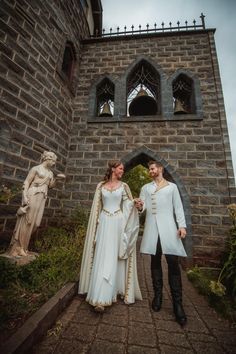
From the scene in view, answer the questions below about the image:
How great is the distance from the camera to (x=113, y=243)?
2809 millimetres

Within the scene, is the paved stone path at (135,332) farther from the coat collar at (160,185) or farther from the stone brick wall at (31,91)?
the stone brick wall at (31,91)

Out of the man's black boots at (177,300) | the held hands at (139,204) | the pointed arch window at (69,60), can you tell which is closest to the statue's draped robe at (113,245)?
the held hands at (139,204)

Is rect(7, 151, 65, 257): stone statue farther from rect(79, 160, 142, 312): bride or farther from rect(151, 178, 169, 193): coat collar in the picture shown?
rect(151, 178, 169, 193): coat collar

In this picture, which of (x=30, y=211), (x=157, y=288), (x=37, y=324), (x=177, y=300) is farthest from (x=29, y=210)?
(x=177, y=300)

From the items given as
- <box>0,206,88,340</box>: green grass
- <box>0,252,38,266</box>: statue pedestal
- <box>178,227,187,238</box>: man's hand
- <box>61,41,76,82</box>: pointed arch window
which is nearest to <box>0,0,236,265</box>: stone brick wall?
<box>61,41,76,82</box>: pointed arch window

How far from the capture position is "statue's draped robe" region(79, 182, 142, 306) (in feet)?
8.96

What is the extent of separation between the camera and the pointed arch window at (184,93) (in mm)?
6387

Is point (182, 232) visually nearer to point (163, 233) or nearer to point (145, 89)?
point (163, 233)

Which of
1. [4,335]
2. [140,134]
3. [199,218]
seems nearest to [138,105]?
[140,134]

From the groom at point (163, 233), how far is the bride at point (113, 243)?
0.27 metres

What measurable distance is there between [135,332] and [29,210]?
2411 millimetres

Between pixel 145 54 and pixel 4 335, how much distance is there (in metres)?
7.97

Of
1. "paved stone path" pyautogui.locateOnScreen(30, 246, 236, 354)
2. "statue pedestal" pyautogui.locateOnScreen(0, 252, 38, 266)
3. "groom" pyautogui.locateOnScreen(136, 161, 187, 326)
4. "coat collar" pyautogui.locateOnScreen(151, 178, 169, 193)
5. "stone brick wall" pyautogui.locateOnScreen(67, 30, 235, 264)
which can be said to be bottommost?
"paved stone path" pyautogui.locateOnScreen(30, 246, 236, 354)

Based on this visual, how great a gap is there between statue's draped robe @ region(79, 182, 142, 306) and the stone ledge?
13.8 inches
